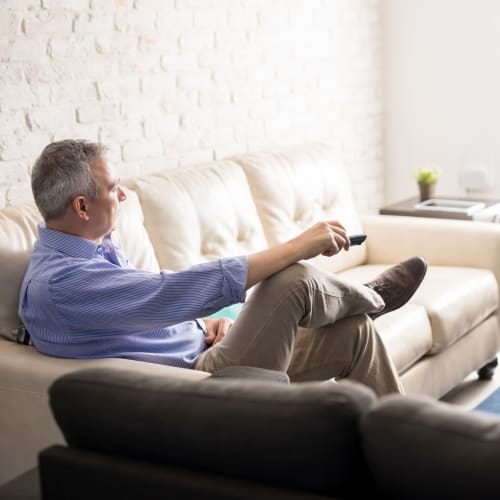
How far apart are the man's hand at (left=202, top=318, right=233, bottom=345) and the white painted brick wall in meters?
0.73

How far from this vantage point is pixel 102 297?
95.3 inches

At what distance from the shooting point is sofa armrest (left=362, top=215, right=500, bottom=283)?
386 cm

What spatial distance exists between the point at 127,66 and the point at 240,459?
2352 millimetres

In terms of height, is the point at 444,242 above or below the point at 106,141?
below

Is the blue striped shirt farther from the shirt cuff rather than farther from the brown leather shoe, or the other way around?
the brown leather shoe

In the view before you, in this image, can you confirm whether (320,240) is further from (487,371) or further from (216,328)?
(487,371)

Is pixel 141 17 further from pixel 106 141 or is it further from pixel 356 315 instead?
pixel 356 315

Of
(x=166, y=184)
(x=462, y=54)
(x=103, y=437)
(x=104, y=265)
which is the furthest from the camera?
(x=462, y=54)

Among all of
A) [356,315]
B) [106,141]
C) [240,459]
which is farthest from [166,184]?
[240,459]

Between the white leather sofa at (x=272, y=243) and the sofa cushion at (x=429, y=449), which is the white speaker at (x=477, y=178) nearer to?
the white leather sofa at (x=272, y=243)

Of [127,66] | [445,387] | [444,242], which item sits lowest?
[445,387]

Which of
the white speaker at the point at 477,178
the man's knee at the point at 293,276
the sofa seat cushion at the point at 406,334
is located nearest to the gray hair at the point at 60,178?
the man's knee at the point at 293,276

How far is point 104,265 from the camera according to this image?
2.50m

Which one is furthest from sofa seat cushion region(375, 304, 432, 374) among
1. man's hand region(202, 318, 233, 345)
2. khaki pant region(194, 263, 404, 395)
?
man's hand region(202, 318, 233, 345)
